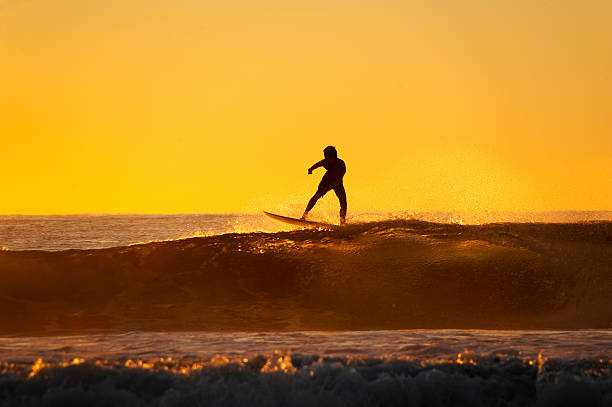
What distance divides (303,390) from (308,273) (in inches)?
214

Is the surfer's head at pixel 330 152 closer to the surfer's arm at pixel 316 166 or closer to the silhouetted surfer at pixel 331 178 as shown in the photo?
the silhouetted surfer at pixel 331 178

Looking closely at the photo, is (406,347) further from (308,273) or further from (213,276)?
(213,276)

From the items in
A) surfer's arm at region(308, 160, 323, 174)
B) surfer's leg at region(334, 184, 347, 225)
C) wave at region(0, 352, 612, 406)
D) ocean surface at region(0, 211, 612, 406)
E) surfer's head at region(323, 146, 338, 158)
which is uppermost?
surfer's head at region(323, 146, 338, 158)

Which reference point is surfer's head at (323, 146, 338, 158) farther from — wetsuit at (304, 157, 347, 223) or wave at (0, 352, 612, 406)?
wave at (0, 352, 612, 406)

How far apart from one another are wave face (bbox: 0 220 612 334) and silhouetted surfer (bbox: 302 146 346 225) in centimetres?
203

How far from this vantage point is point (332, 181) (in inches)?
585

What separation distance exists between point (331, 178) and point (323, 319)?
6673mm

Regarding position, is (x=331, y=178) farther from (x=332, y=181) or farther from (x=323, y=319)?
(x=323, y=319)

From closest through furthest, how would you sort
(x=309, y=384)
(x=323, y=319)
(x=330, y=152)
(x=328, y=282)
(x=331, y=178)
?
(x=309, y=384) < (x=323, y=319) < (x=328, y=282) < (x=331, y=178) < (x=330, y=152)

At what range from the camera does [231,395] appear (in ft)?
16.8

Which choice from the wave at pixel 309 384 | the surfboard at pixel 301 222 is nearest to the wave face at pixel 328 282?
the surfboard at pixel 301 222

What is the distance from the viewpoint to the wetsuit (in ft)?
48.7

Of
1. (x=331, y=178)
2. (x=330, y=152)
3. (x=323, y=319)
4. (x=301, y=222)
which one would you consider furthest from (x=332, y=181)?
(x=323, y=319)

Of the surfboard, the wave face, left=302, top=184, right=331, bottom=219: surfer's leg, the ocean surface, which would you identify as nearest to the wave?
the ocean surface
